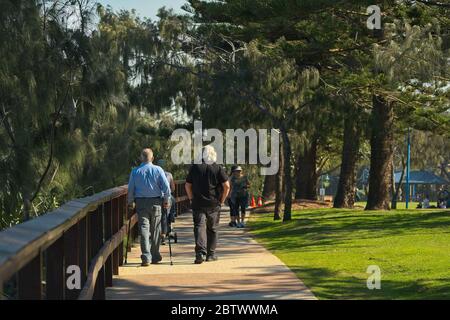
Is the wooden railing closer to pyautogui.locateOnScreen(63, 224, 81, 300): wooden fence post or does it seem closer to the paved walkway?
pyautogui.locateOnScreen(63, 224, 81, 300): wooden fence post

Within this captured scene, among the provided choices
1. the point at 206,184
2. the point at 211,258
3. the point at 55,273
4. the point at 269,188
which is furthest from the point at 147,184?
the point at 269,188

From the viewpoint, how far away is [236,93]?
86.5 feet

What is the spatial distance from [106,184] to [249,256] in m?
22.0

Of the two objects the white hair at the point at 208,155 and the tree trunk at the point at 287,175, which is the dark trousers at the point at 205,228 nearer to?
the white hair at the point at 208,155

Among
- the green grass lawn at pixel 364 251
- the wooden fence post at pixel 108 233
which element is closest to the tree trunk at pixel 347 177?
the green grass lawn at pixel 364 251

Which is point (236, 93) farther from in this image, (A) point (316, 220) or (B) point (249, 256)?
(B) point (249, 256)

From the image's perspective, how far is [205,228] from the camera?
1384 cm

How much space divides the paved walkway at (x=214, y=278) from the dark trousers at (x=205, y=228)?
0.25 meters

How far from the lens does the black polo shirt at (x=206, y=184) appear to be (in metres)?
13.6

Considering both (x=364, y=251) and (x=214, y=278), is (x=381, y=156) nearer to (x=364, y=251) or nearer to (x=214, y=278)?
(x=364, y=251)

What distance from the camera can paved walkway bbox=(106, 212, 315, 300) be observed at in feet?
33.0

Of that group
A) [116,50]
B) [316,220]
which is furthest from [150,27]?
[316,220]

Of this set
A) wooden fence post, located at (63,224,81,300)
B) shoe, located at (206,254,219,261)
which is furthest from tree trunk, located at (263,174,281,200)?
wooden fence post, located at (63,224,81,300)

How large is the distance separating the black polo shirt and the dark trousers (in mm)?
100
